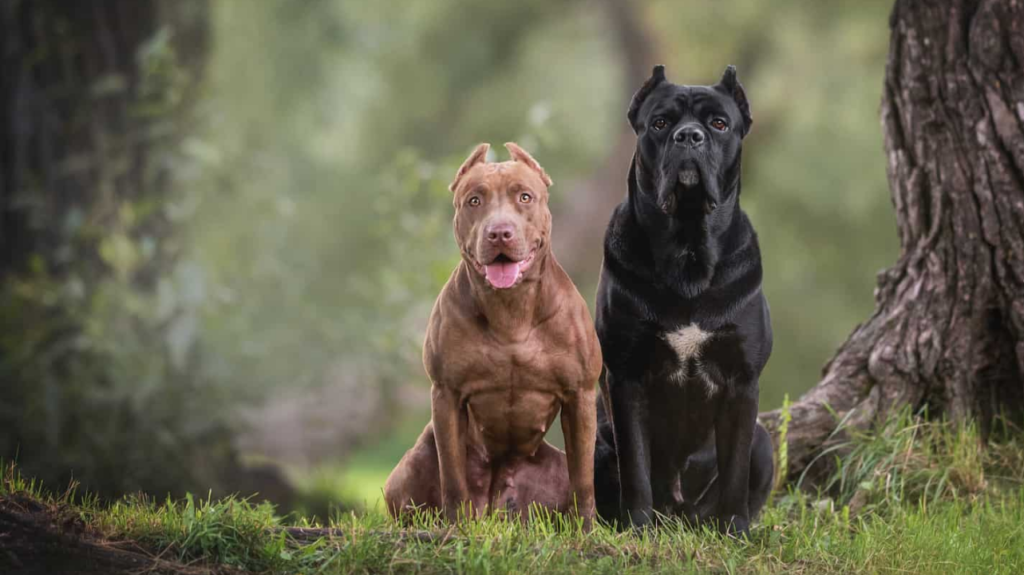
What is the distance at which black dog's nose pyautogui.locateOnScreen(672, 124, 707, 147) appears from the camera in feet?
13.9

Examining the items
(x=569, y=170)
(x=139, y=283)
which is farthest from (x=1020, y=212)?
(x=569, y=170)

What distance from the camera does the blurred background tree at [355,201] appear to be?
24.9 ft

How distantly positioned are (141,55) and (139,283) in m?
1.59

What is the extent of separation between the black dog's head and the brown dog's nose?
0.63 meters

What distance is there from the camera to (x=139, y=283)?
26.8 feet

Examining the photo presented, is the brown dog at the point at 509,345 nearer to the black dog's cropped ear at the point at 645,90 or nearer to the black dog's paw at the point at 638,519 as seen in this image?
the black dog's paw at the point at 638,519

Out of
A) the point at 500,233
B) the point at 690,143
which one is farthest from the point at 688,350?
the point at 500,233

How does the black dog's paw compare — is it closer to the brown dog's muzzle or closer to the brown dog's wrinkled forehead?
the brown dog's muzzle

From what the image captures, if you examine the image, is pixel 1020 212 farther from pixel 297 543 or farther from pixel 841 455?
pixel 297 543

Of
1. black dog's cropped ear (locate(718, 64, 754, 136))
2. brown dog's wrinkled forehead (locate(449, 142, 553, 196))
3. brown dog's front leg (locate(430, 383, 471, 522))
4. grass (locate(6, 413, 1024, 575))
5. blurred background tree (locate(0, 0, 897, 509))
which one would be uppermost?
blurred background tree (locate(0, 0, 897, 509))

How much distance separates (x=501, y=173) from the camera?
4328mm

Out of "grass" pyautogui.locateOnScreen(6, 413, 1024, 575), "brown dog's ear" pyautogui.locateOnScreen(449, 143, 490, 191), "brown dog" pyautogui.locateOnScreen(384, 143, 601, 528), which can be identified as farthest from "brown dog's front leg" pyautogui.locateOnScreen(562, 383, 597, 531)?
"brown dog's ear" pyautogui.locateOnScreen(449, 143, 490, 191)

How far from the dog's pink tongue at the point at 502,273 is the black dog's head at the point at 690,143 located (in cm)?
65

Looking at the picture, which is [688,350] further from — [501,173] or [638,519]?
[501,173]
